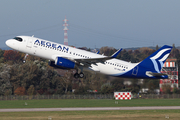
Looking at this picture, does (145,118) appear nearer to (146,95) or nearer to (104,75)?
(104,75)

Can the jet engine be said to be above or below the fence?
above

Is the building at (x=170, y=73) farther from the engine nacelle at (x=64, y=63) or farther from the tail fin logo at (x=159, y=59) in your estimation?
the engine nacelle at (x=64, y=63)

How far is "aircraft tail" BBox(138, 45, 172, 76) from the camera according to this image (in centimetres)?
4616

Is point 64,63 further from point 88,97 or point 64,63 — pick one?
point 88,97

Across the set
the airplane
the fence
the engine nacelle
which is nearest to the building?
the fence

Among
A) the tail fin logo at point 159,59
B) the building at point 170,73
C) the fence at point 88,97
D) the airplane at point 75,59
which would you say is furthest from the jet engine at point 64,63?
the building at point 170,73

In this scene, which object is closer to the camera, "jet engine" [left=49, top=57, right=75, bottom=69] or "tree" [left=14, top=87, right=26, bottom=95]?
"jet engine" [left=49, top=57, right=75, bottom=69]

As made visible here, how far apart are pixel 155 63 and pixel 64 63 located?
→ 15.0 meters

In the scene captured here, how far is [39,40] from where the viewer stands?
136 feet

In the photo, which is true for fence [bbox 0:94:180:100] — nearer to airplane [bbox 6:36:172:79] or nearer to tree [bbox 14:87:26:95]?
tree [bbox 14:87:26:95]

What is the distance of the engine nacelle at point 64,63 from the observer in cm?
4053

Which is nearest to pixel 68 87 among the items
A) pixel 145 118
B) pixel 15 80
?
pixel 15 80

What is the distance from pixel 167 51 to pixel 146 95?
23141mm

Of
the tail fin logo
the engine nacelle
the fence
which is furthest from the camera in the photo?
the fence
